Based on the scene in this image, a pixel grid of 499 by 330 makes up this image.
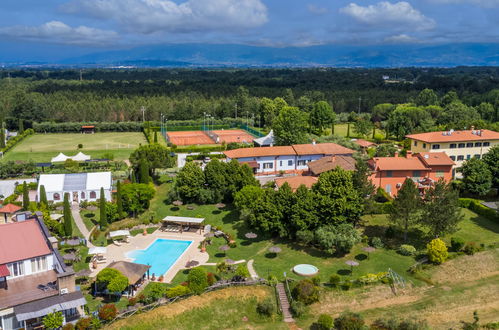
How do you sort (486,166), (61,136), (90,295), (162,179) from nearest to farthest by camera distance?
(90,295) < (486,166) < (162,179) < (61,136)

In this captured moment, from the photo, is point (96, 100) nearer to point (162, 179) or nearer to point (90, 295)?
point (162, 179)

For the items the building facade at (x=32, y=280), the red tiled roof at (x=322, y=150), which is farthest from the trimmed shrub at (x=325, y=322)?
the red tiled roof at (x=322, y=150)

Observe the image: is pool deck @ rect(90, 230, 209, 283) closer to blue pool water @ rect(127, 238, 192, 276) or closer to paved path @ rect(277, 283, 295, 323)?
blue pool water @ rect(127, 238, 192, 276)

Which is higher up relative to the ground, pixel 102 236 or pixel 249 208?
pixel 249 208

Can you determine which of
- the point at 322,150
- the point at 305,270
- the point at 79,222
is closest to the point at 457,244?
the point at 305,270

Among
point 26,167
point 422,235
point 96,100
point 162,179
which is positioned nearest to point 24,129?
point 96,100

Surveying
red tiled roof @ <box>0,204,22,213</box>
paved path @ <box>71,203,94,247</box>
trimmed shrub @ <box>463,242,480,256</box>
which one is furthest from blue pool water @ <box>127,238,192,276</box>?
trimmed shrub @ <box>463,242,480,256</box>

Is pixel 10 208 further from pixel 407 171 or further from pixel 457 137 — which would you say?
pixel 457 137

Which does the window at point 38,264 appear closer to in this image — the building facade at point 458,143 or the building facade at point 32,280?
the building facade at point 32,280
